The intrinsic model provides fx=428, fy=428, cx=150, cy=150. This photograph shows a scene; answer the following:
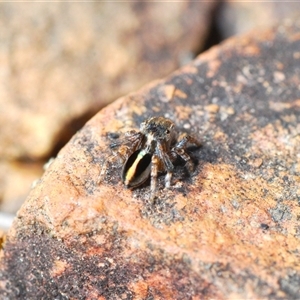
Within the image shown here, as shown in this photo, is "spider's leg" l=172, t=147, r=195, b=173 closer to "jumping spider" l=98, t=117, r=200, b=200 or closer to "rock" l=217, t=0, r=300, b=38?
"jumping spider" l=98, t=117, r=200, b=200

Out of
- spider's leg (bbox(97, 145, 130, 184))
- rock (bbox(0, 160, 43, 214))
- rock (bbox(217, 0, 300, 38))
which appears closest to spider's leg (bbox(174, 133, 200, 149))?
spider's leg (bbox(97, 145, 130, 184))

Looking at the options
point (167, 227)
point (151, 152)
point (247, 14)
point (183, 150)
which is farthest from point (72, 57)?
point (167, 227)

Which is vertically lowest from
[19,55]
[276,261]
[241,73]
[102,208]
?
[276,261]

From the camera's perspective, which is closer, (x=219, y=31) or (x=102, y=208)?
(x=102, y=208)

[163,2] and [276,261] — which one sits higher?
[163,2]

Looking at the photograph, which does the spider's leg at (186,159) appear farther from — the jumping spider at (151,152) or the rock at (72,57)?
the rock at (72,57)

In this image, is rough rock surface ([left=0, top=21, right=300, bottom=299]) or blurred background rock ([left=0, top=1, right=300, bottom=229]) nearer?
rough rock surface ([left=0, top=21, right=300, bottom=299])

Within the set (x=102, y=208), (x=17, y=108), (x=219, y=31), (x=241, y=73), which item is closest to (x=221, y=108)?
(x=241, y=73)

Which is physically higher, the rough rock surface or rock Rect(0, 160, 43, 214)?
rock Rect(0, 160, 43, 214)

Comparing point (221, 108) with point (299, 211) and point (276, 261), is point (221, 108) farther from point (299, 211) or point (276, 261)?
point (276, 261)
